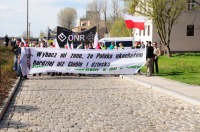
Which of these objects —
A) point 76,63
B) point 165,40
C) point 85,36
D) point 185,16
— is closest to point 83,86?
point 76,63

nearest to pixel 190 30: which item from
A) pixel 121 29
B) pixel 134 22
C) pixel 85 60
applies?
pixel 121 29

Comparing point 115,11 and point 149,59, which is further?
point 115,11

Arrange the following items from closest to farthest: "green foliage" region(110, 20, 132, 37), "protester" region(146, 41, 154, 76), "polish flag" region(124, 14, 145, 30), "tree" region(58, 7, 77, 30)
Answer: "protester" region(146, 41, 154, 76), "polish flag" region(124, 14, 145, 30), "green foliage" region(110, 20, 132, 37), "tree" region(58, 7, 77, 30)

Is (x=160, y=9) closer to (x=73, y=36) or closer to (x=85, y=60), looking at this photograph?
(x=73, y=36)

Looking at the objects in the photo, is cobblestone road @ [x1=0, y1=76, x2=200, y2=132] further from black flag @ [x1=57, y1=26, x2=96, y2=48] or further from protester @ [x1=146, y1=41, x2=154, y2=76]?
black flag @ [x1=57, y1=26, x2=96, y2=48]

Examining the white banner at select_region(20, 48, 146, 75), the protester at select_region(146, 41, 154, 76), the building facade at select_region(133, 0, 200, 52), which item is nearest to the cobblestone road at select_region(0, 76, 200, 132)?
the white banner at select_region(20, 48, 146, 75)

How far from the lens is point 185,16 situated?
55688 mm

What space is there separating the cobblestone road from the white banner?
6.96 metres

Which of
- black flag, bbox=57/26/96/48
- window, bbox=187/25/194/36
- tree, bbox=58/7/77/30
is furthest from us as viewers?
tree, bbox=58/7/77/30

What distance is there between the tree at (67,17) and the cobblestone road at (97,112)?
116 meters

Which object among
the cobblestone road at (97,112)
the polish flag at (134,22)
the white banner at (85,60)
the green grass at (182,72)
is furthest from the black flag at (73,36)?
the cobblestone road at (97,112)

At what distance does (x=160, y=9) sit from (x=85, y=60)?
24145mm

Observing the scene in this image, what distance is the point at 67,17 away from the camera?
13275 centimetres

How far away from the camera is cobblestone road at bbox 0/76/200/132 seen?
9438 millimetres
